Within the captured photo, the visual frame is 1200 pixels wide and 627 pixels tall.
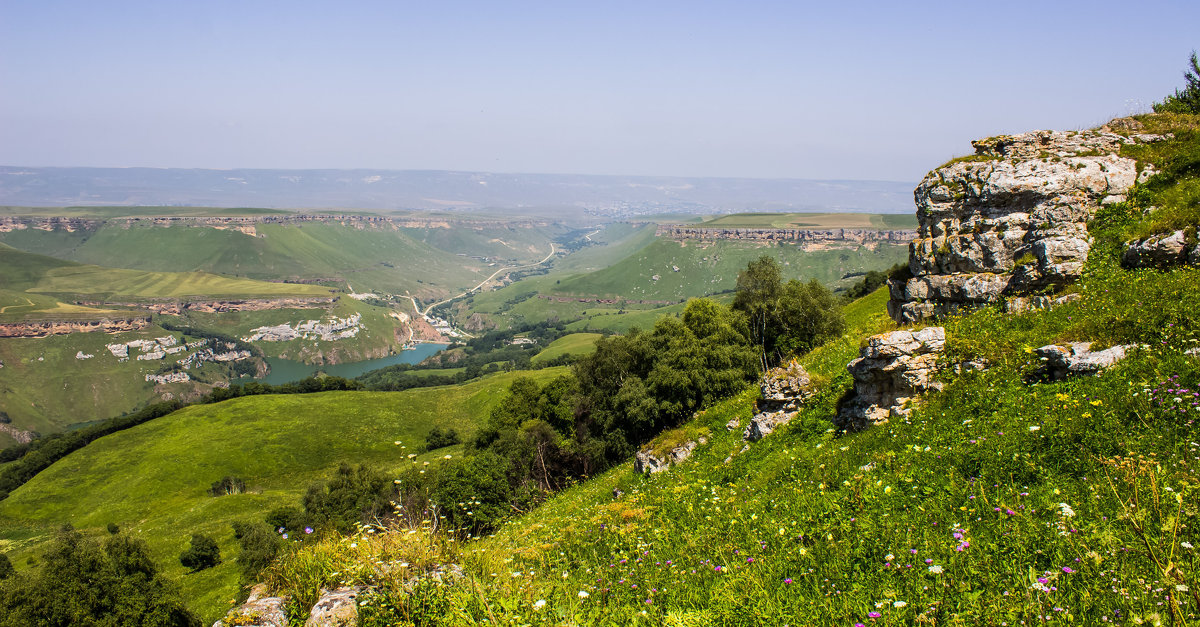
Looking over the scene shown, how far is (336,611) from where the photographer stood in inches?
287

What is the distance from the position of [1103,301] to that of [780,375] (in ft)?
28.1

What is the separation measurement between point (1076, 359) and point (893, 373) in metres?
3.71

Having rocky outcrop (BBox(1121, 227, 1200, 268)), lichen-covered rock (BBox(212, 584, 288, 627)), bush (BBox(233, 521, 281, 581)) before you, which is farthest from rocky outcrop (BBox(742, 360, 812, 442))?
bush (BBox(233, 521, 281, 581))

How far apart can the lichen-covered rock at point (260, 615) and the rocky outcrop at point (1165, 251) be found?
71.9 ft

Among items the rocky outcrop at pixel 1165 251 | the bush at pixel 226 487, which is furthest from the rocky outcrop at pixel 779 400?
the bush at pixel 226 487

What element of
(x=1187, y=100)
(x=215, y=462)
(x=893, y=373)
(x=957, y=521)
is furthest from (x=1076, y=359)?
(x=215, y=462)

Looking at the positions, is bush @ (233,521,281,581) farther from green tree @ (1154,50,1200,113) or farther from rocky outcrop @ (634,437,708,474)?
green tree @ (1154,50,1200,113)

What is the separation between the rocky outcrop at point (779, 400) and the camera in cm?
1762

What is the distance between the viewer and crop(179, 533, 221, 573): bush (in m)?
55.8

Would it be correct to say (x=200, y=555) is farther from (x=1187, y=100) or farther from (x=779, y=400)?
(x=1187, y=100)

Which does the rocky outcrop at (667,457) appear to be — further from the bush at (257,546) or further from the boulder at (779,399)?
the bush at (257,546)

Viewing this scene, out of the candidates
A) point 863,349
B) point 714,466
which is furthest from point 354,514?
point 863,349

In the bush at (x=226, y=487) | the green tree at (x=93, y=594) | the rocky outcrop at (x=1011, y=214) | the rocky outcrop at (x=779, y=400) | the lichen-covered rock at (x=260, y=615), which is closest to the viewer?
the lichen-covered rock at (x=260, y=615)

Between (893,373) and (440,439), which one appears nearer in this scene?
(893,373)
